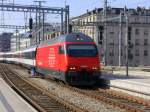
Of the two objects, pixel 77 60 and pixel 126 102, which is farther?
pixel 77 60

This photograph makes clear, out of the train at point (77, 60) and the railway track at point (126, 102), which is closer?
the railway track at point (126, 102)

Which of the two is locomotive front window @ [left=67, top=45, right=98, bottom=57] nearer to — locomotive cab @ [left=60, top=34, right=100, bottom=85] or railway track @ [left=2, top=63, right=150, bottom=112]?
locomotive cab @ [left=60, top=34, right=100, bottom=85]

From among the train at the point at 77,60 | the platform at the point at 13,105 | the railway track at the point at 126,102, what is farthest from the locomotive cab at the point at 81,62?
the platform at the point at 13,105

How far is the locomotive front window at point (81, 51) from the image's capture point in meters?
28.2

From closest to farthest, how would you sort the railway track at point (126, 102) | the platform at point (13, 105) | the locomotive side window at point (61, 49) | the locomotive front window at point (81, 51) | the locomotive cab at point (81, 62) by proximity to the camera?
the platform at point (13, 105)
the railway track at point (126, 102)
the locomotive cab at point (81, 62)
the locomotive front window at point (81, 51)
the locomotive side window at point (61, 49)

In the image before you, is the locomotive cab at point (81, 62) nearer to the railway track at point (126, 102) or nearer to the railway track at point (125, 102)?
the railway track at point (125, 102)

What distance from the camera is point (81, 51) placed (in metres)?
28.4

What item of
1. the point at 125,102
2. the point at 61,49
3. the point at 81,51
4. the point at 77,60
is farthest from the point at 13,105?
the point at 61,49

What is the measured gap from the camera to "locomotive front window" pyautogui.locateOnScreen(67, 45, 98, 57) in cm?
2823

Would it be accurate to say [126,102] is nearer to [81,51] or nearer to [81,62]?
[81,62]

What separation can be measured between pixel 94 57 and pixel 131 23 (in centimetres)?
8244

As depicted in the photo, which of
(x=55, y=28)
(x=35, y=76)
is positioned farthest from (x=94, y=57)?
(x=55, y=28)

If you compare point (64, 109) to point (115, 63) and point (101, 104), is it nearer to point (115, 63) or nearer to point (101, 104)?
point (101, 104)

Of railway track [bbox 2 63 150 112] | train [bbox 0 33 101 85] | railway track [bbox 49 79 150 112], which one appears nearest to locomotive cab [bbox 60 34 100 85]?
train [bbox 0 33 101 85]
